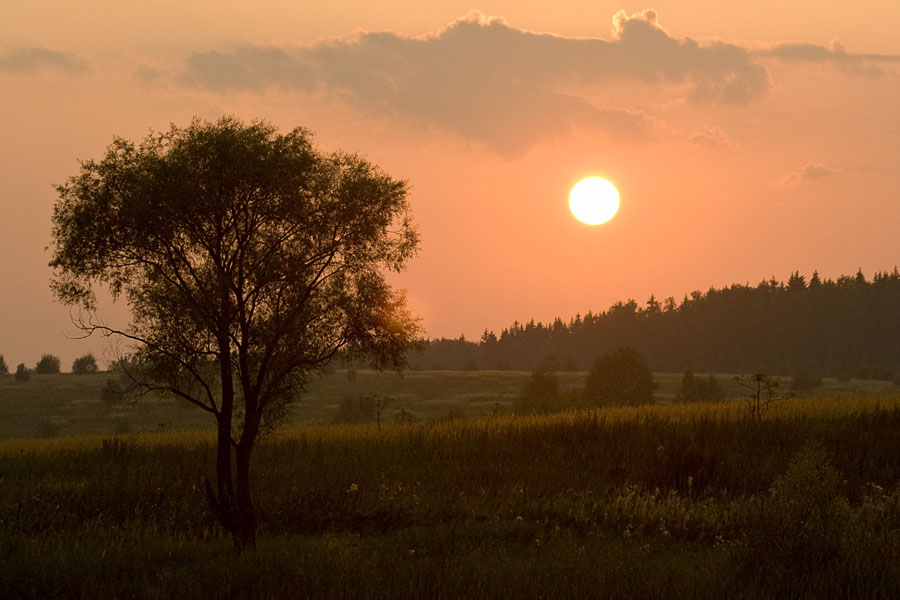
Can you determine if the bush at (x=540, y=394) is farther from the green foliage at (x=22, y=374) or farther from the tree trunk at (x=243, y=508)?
the green foliage at (x=22, y=374)

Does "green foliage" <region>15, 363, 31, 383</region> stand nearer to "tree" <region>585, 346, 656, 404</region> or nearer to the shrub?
the shrub

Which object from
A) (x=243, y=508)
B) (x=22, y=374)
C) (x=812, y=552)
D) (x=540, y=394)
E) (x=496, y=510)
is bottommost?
(x=540, y=394)

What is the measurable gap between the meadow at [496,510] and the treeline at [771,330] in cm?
11265

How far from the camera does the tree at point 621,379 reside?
89438mm

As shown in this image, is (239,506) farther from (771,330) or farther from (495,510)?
(771,330)

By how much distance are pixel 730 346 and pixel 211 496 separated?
173m

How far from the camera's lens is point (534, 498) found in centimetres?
2153

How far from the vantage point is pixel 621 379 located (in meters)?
90.2

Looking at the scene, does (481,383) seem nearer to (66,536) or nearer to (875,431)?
(875,431)

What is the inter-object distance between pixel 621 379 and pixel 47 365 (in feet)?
273

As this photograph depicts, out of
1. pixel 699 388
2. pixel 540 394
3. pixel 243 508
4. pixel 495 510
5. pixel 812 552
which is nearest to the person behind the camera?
pixel 812 552

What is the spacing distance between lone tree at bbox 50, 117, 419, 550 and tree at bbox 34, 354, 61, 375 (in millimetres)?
110455

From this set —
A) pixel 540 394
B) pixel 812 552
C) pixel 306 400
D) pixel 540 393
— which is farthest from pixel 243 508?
pixel 306 400

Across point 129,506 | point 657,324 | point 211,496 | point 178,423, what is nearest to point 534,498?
point 211,496
